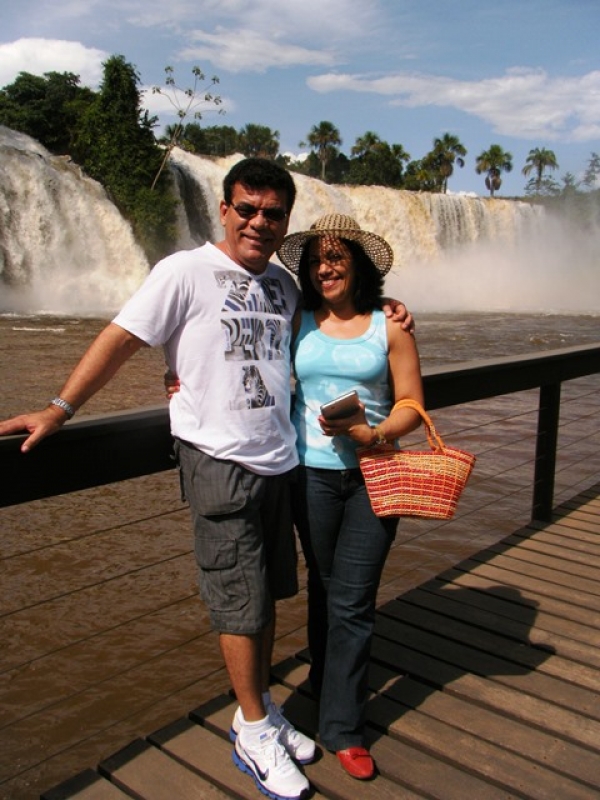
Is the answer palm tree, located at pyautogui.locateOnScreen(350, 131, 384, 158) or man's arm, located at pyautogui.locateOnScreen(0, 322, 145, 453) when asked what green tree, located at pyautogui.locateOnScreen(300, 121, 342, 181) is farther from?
man's arm, located at pyautogui.locateOnScreen(0, 322, 145, 453)

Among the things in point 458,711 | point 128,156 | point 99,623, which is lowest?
point 99,623

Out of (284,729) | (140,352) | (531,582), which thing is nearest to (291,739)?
(284,729)

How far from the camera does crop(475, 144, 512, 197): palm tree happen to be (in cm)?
7675

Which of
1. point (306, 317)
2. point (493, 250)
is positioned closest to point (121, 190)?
point (493, 250)

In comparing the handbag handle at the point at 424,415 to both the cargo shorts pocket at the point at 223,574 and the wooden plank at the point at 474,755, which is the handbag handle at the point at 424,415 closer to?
the cargo shorts pocket at the point at 223,574

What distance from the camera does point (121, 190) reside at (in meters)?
26.1

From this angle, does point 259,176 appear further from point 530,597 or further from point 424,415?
point 530,597

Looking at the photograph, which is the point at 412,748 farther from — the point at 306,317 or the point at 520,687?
the point at 306,317

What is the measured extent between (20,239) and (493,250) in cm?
2246

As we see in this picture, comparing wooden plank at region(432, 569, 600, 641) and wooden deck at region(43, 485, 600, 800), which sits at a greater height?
wooden deck at region(43, 485, 600, 800)

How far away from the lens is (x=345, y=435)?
1977mm

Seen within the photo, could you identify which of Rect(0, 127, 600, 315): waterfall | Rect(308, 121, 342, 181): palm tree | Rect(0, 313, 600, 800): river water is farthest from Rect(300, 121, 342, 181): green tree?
Rect(0, 313, 600, 800): river water

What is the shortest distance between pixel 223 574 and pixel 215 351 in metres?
0.49

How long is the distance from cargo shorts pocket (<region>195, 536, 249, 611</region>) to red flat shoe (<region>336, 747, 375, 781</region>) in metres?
0.46
